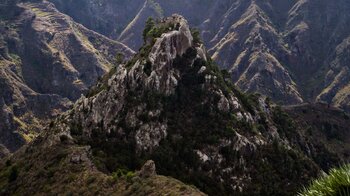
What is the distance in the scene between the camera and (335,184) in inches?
1559

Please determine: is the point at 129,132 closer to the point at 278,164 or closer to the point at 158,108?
the point at 158,108

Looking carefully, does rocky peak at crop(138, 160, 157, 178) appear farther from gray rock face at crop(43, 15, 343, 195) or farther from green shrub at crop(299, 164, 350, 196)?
green shrub at crop(299, 164, 350, 196)

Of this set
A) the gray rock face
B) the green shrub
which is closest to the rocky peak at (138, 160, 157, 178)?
the gray rock face

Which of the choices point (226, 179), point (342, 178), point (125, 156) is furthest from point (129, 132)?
point (342, 178)

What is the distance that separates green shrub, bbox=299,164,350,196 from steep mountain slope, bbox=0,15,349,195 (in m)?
109

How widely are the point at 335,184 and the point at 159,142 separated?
437ft

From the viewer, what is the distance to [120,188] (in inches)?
5034

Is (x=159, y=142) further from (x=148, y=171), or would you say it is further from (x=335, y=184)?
(x=335, y=184)

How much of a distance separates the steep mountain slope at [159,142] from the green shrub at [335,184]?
359 feet

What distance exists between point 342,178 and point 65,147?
436 feet

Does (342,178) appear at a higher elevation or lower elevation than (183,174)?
higher

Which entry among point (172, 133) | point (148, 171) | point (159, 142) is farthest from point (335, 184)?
point (172, 133)

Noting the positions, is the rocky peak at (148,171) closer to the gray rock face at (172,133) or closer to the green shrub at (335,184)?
the gray rock face at (172,133)

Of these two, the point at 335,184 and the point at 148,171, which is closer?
the point at 335,184
